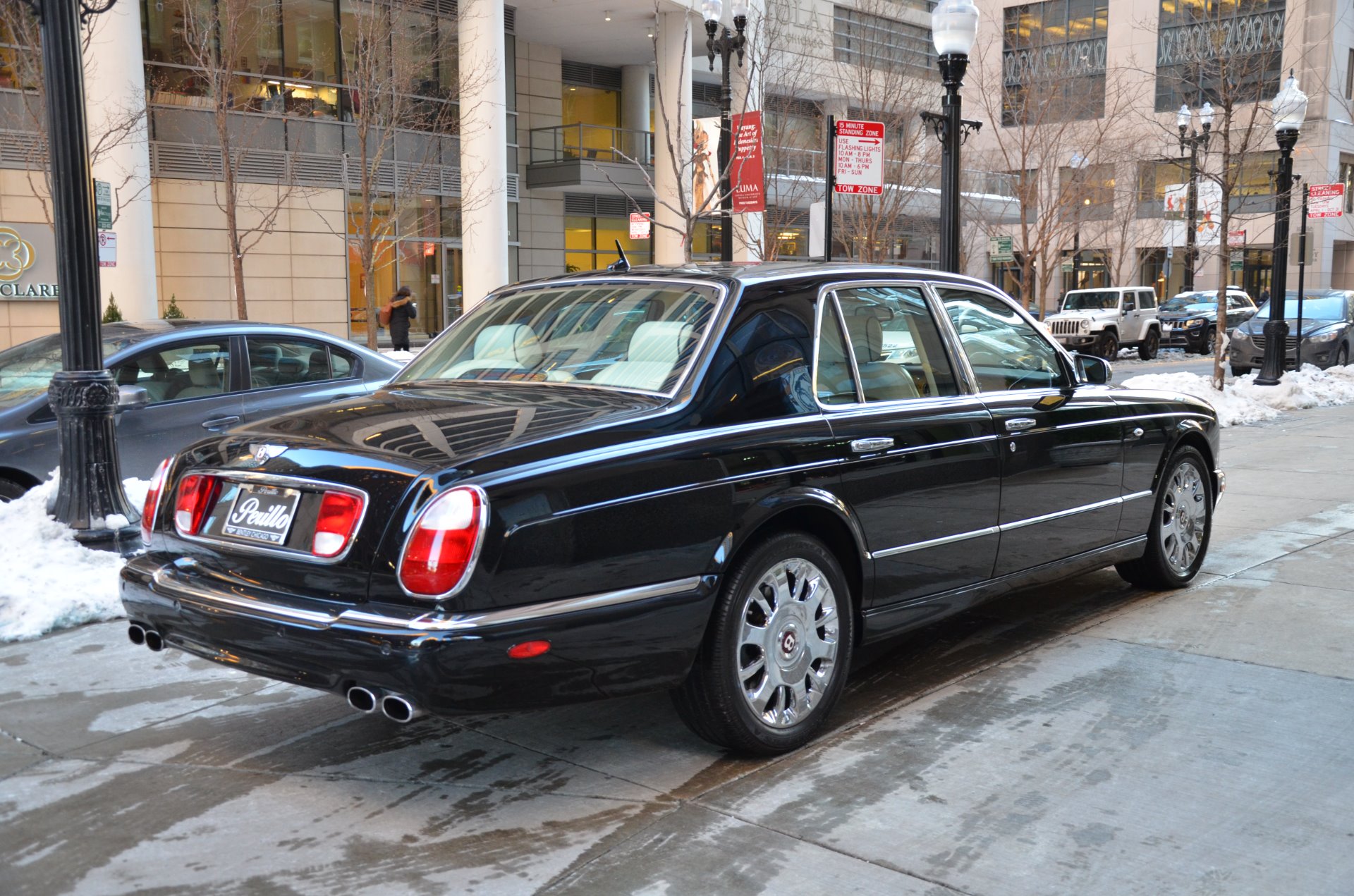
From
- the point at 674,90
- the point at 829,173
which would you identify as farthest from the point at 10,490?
the point at 674,90

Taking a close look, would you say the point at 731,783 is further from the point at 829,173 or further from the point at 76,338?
the point at 829,173

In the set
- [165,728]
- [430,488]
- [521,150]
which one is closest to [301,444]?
[430,488]

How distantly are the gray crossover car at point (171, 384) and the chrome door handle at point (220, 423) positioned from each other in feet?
0.07

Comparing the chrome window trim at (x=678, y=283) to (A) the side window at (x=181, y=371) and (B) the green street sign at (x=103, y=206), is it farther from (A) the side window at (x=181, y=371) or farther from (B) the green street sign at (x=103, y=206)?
(B) the green street sign at (x=103, y=206)

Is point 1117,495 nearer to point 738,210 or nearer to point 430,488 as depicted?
point 430,488

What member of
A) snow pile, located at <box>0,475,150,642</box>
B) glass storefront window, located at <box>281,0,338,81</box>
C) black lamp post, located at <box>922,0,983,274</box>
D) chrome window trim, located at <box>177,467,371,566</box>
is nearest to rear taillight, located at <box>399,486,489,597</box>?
chrome window trim, located at <box>177,467,371,566</box>

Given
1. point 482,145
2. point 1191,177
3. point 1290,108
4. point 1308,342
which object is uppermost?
point 482,145

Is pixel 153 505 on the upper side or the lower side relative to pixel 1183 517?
upper

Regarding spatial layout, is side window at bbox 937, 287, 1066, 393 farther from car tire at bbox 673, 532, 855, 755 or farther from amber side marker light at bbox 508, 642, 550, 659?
amber side marker light at bbox 508, 642, 550, 659

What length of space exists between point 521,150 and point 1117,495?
28134mm

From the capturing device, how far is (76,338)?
7.09 metres

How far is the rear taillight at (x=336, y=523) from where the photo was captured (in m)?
3.64

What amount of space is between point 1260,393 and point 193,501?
17714 mm

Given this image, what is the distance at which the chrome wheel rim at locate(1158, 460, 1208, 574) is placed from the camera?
652cm
